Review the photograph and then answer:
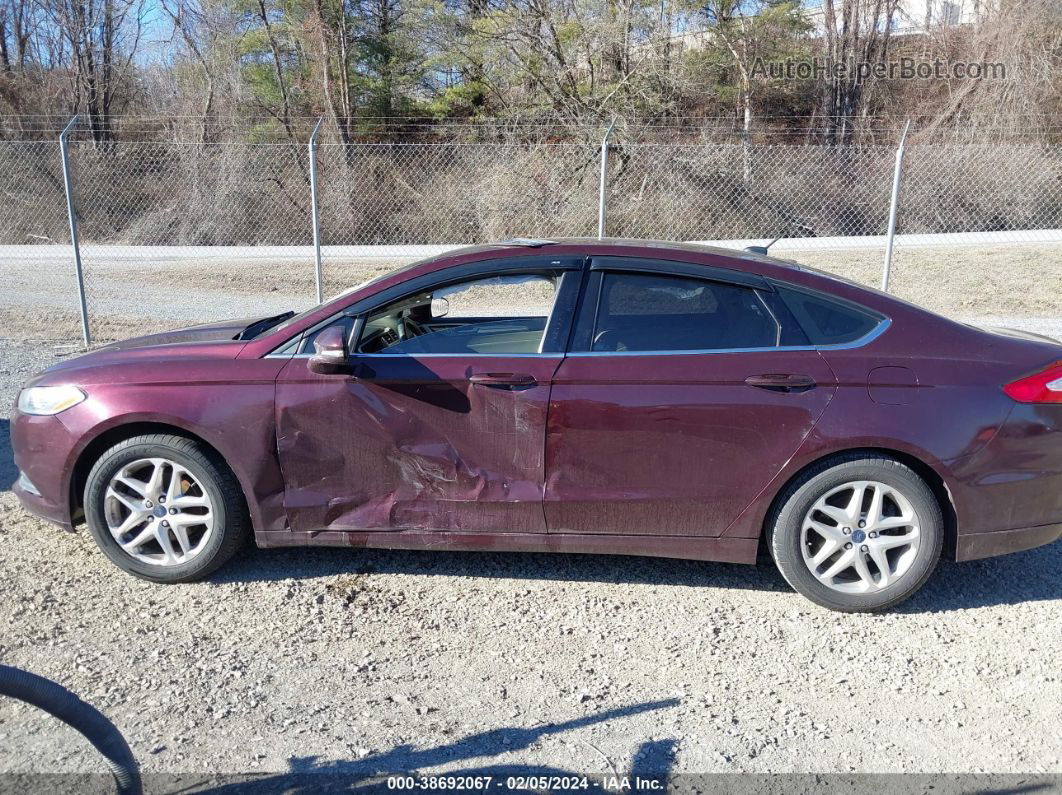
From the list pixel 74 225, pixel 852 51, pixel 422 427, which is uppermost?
pixel 852 51

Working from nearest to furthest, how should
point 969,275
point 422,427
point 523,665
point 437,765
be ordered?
point 437,765 → point 523,665 → point 422,427 → point 969,275

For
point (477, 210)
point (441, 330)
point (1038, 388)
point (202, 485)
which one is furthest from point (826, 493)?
point (477, 210)

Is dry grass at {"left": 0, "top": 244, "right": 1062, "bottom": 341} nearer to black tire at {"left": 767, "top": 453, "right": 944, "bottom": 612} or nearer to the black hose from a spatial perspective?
black tire at {"left": 767, "top": 453, "right": 944, "bottom": 612}

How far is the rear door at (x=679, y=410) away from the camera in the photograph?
12.8ft

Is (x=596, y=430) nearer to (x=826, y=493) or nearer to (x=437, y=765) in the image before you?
(x=826, y=493)

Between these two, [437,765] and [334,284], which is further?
[334,284]

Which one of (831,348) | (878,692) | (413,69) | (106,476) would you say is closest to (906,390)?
(831,348)

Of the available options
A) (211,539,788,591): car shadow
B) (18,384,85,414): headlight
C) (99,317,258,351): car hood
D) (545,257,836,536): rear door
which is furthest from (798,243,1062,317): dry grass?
(18,384,85,414): headlight

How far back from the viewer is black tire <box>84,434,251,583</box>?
4.08m

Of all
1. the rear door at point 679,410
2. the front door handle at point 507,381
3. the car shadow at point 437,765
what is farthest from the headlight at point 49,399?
the rear door at point 679,410

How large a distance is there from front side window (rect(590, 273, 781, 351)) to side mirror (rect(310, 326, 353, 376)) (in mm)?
1117

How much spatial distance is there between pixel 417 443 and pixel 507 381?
0.50 meters

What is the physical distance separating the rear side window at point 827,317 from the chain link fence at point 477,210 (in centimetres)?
914

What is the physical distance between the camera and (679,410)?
3910mm
